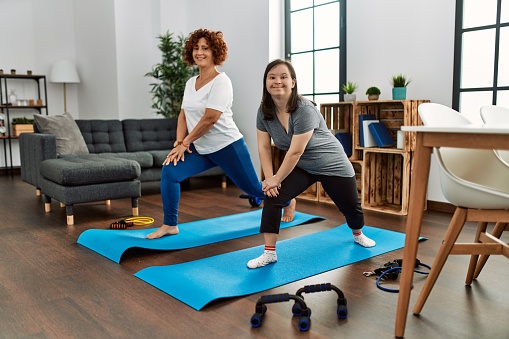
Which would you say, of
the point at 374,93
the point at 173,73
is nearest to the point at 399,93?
the point at 374,93

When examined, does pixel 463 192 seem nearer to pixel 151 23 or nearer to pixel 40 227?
pixel 40 227

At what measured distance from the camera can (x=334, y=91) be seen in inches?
200

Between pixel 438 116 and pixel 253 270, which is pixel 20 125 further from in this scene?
pixel 438 116

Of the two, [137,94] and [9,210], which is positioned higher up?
[137,94]

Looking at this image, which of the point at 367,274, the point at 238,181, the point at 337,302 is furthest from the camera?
the point at 238,181

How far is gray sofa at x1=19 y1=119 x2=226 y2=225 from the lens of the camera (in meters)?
3.86

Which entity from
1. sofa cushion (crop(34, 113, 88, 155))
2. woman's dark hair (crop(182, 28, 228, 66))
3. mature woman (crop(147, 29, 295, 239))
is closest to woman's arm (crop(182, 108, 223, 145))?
mature woman (crop(147, 29, 295, 239))

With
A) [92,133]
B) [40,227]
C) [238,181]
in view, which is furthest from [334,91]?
[40,227]

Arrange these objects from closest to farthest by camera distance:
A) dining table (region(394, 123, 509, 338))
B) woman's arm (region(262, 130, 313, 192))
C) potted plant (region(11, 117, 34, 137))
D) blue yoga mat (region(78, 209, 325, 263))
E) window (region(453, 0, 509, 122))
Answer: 1. dining table (region(394, 123, 509, 338))
2. woman's arm (region(262, 130, 313, 192))
3. blue yoga mat (region(78, 209, 325, 263))
4. window (region(453, 0, 509, 122))
5. potted plant (region(11, 117, 34, 137))

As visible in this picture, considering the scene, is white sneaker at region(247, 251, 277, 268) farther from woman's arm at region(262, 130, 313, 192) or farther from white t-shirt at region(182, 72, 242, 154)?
white t-shirt at region(182, 72, 242, 154)

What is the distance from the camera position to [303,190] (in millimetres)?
2809

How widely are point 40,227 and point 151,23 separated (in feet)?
13.5

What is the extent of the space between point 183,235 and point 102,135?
2.51 metres

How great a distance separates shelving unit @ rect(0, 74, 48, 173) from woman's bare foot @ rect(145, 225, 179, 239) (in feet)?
15.7
